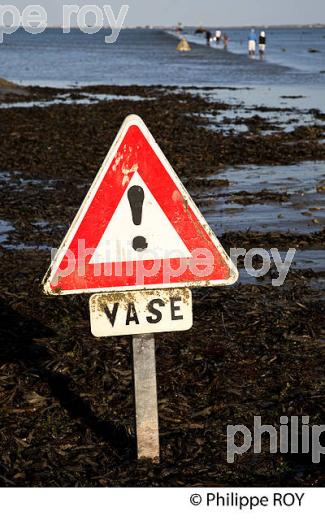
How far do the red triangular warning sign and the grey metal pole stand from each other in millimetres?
354

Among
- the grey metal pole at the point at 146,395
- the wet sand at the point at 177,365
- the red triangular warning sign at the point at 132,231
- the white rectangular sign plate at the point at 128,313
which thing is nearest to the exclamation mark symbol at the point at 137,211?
the red triangular warning sign at the point at 132,231

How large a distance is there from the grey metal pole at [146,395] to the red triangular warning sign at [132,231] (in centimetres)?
35

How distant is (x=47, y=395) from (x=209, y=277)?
5.99 ft

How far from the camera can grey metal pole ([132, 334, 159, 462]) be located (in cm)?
426

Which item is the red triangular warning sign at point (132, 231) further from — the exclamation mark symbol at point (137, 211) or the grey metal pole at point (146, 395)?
the grey metal pole at point (146, 395)

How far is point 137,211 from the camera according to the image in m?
4.08

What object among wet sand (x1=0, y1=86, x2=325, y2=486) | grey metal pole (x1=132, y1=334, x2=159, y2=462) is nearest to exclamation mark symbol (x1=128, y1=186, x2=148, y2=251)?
grey metal pole (x1=132, y1=334, x2=159, y2=462)

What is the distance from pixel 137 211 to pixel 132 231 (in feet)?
0.32

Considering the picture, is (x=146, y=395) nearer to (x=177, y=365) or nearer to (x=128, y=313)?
(x=128, y=313)

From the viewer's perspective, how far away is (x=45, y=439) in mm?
4910

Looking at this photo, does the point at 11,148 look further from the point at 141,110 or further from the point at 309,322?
the point at 309,322

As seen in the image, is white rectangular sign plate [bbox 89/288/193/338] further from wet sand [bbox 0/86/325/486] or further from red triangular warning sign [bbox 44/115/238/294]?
wet sand [bbox 0/86/325/486]

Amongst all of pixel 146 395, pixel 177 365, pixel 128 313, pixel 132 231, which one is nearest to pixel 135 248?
pixel 132 231

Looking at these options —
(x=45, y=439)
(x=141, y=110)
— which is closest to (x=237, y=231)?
(x=45, y=439)
